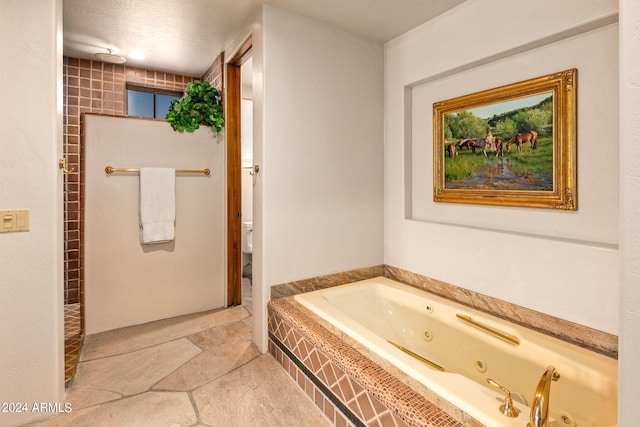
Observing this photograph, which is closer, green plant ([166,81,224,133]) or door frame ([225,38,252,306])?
green plant ([166,81,224,133])

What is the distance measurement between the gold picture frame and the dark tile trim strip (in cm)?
148

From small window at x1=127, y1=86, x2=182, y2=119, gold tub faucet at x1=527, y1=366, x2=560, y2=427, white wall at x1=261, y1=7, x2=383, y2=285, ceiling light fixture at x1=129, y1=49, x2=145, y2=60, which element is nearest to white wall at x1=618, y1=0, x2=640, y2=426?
gold tub faucet at x1=527, y1=366, x2=560, y2=427

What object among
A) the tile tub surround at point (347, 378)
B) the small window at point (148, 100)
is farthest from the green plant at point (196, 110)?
the tile tub surround at point (347, 378)

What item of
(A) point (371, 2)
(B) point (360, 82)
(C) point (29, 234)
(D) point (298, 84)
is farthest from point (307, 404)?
(A) point (371, 2)

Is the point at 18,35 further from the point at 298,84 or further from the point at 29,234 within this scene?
the point at 298,84

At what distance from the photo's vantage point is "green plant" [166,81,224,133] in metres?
3.04

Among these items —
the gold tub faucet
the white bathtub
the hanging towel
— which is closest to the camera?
the gold tub faucet

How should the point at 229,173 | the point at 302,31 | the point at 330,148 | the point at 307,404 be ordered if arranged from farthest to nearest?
the point at 229,173
the point at 330,148
the point at 302,31
the point at 307,404

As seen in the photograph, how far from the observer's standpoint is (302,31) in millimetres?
2402

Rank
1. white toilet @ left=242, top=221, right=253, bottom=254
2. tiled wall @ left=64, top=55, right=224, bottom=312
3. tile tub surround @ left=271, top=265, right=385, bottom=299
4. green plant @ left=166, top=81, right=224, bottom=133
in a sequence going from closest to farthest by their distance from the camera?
tile tub surround @ left=271, top=265, right=385, bottom=299 → green plant @ left=166, top=81, right=224, bottom=133 → tiled wall @ left=64, top=55, right=224, bottom=312 → white toilet @ left=242, top=221, right=253, bottom=254

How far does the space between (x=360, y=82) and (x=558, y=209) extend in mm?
1655

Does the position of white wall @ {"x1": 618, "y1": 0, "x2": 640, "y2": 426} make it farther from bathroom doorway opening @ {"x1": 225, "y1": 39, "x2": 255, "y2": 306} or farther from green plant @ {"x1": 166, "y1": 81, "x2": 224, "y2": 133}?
green plant @ {"x1": 166, "y1": 81, "x2": 224, "y2": 133}

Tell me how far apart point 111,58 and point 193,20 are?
50.3 inches

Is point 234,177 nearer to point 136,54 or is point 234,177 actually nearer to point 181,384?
point 136,54
